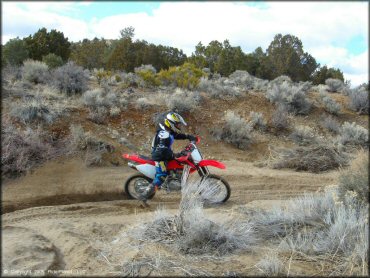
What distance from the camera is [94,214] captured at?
8.18 meters

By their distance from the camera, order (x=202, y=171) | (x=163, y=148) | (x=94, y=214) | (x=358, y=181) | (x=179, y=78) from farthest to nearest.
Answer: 1. (x=179, y=78)
2. (x=202, y=171)
3. (x=163, y=148)
4. (x=94, y=214)
5. (x=358, y=181)

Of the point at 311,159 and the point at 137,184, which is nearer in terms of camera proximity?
the point at 137,184

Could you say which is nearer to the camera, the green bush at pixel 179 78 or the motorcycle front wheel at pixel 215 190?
the motorcycle front wheel at pixel 215 190

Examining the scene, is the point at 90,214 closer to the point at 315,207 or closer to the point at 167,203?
the point at 167,203

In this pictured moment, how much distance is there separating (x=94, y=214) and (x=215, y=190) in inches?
101

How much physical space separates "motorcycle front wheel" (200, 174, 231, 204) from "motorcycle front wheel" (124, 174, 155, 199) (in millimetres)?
1431

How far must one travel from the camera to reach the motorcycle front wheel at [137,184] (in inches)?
361

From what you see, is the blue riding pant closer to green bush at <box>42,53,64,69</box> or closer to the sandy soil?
the sandy soil

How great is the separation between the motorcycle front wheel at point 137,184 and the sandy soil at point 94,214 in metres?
0.23

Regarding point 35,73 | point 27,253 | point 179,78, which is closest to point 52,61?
point 35,73

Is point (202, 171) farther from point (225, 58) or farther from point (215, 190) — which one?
point (225, 58)

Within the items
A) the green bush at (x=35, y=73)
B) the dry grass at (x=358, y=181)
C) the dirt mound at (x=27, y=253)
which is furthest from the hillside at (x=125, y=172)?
the dry grass at (x=358, y=181)

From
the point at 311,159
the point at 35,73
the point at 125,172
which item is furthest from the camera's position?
the point at 35,73

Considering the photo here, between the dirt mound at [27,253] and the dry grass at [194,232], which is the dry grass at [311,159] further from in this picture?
the dirt mound at [27,253]
